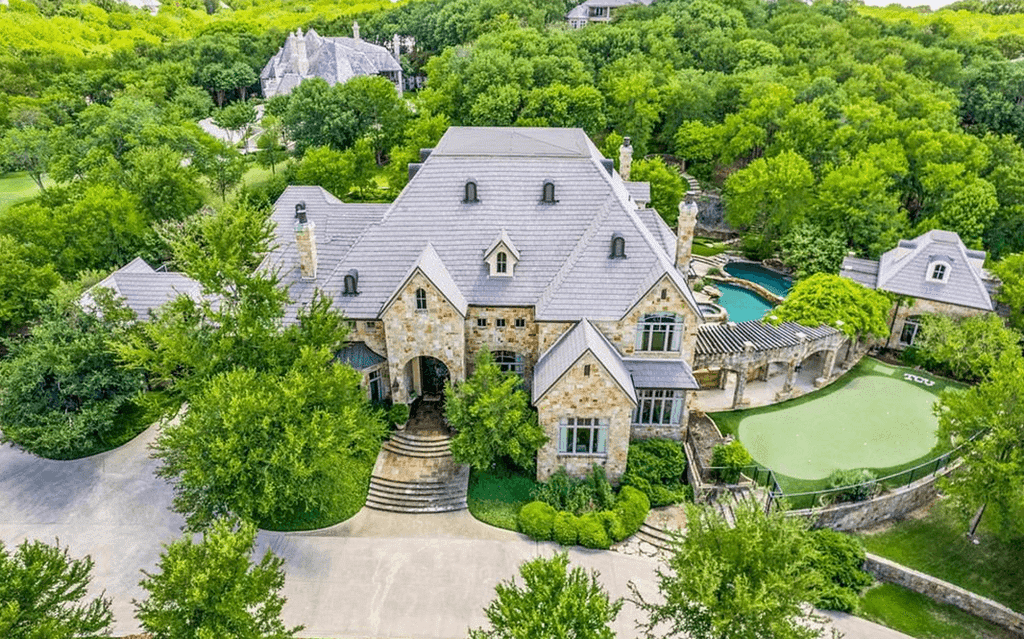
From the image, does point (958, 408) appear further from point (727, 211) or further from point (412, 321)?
point (727, 211)

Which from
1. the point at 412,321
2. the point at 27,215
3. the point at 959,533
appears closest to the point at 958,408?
the point at 959,533

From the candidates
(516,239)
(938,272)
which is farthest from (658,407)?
(938,272)

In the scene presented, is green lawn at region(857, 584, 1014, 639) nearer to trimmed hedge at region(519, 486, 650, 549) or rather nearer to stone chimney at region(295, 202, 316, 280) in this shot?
trimmed hedge at region(519, 486, 650, 549)

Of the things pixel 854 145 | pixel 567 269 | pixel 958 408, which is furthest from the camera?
pixel 854 145

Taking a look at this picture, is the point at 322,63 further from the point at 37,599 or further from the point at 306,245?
the point at 37,599

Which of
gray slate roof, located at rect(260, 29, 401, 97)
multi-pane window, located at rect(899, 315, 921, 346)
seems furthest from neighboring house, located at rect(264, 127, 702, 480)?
gray slate roof, located at rect(260, 29, 401, 97)

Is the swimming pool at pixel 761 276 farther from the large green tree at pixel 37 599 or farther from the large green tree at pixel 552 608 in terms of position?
the large green tree at pixel 37 599

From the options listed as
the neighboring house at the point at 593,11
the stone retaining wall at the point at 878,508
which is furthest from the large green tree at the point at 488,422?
the neighboring house at the point at 593,11
